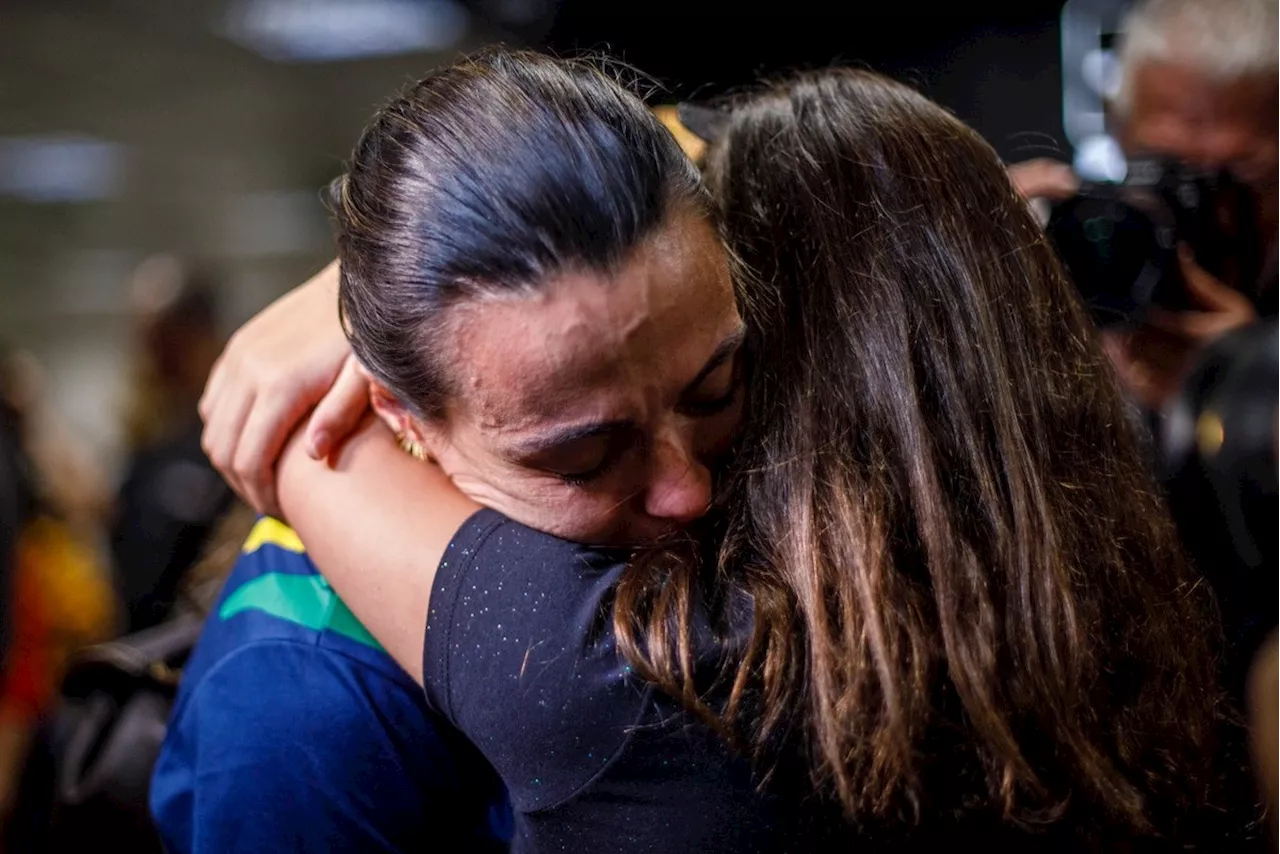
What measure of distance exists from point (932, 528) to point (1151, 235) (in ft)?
1.76

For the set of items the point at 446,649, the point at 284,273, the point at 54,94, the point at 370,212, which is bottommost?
the point at 284,273

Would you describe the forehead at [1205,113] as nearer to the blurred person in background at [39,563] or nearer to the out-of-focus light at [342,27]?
the blurred person in background at [39,563]

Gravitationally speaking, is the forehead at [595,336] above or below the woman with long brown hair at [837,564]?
above

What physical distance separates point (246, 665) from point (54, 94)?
4500mm

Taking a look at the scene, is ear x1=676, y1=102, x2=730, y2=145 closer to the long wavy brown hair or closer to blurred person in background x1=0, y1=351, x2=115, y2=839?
the long wavy brown hair

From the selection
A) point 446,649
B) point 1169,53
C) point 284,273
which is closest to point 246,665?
point 446,649

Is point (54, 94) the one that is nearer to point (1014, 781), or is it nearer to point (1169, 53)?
point (1169, 53)

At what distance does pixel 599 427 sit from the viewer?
2.29 ft

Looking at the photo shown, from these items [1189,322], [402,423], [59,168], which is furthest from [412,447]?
[59,168]

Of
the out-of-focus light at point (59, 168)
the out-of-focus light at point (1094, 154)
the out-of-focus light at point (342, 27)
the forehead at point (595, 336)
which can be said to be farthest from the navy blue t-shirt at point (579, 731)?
the out-of-focus light at point (59, 168)

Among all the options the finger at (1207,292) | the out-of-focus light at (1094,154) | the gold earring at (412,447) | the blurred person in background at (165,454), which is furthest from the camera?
the out-of-focus light at (1094,154)

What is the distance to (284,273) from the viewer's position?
704 cm

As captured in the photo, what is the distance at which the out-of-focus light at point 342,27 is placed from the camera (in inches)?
149

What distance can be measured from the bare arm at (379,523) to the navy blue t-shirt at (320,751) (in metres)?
0.05
